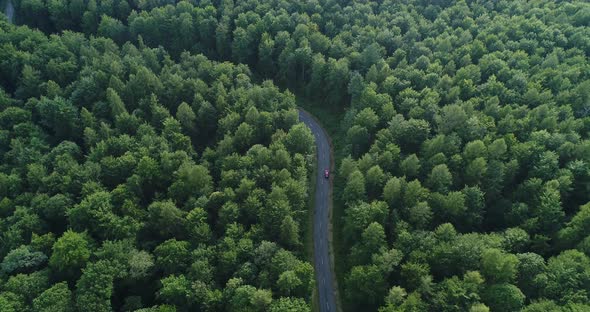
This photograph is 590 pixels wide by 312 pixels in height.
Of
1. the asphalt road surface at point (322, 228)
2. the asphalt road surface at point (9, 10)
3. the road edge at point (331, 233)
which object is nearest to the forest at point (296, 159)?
the road edge at point (331, 233)

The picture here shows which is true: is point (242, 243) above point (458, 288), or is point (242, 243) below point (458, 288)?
above

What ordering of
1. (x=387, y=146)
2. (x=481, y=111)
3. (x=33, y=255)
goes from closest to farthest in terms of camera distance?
(x=33, y=255), (x=387, y=146), (x=481, y=111)

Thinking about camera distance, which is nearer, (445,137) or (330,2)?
(445,137)

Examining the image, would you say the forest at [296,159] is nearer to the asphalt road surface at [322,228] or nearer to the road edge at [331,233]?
the road edge at [331,233]

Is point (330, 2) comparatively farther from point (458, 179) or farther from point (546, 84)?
point (458, 179)

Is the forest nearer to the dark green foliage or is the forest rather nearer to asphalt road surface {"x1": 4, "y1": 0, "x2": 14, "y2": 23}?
the dark green foliage

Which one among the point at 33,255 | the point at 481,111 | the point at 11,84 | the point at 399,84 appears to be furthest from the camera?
the point at 11,84

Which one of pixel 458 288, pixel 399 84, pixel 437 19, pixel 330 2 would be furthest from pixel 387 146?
pixel 330 2

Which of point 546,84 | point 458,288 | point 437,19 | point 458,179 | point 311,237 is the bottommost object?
point 458,288
